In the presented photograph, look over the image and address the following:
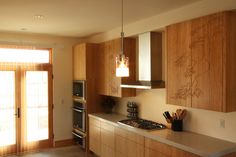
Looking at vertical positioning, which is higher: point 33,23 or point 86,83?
point 33,23

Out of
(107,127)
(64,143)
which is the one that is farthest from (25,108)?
(107,127)

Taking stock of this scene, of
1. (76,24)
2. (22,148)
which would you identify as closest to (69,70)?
(76,24)

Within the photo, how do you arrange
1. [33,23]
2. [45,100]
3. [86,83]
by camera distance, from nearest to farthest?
[33,23] < [86,83] < [45,100]

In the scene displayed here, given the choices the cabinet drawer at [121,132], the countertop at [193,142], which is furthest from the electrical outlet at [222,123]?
the cabinet drawer at [121,132]

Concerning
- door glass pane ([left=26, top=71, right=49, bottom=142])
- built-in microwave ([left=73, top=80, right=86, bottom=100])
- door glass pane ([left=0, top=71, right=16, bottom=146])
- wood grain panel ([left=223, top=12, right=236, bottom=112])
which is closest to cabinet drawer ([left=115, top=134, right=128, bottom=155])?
built-in microwave ([left=73, top=80, right=86, bottom=100])

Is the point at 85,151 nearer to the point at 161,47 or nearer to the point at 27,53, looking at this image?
the point at 27,53

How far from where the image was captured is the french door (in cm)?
500

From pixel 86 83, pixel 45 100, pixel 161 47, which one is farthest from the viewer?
pixel 45 100

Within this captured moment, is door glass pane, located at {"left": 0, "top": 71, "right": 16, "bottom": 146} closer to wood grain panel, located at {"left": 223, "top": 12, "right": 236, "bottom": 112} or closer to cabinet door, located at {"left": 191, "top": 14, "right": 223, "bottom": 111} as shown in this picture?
cabinet door, located at {"left": 191, "top": 14, "right": 223, "bottom": 111}

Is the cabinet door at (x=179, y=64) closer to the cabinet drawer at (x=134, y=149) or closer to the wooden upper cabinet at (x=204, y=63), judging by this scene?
the wooden upper cabinet at (x=204, y=63)

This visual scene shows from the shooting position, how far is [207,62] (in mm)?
2641

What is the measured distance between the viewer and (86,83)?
5.00 metres

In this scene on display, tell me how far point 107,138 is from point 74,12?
235 cm

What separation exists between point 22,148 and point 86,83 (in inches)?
82.1
